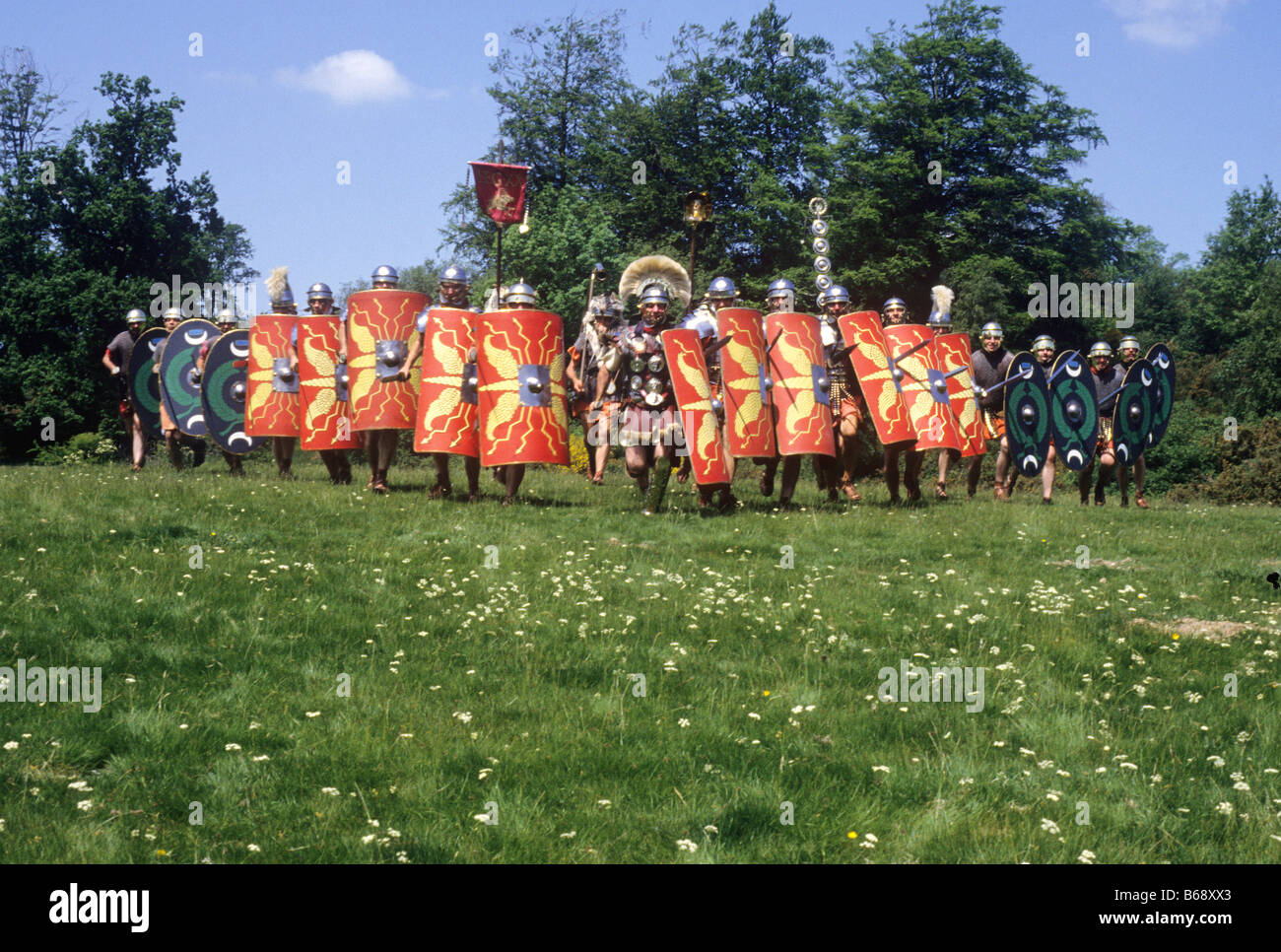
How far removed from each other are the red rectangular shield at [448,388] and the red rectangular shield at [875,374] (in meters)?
4.23

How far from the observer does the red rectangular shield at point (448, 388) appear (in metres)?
11.9

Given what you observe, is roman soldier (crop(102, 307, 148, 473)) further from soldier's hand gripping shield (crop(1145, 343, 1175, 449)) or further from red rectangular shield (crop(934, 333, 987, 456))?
soldier's hand gripping shield (crop(1145, 343, 1175, 449))

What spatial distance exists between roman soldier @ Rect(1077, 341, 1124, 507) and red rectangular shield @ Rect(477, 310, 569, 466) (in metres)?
7.74

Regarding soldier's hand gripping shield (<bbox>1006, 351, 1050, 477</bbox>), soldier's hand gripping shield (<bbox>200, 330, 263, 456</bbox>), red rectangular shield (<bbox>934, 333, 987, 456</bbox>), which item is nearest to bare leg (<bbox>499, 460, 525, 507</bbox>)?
soldier's hand gripping shield (<bbox>200, 330, 263, 456</bbox>)

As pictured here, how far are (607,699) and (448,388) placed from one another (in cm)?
651

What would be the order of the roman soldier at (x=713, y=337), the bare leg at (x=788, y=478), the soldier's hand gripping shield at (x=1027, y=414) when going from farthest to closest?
the soldier's hand gripping shield at (x=1027, y=414), the bare leg at (x=788, y=478), the roman soldier at (x=713, y=337)

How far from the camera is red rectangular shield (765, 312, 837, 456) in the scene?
1252 centimetres

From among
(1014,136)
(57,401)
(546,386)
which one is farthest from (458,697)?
(1014,136)

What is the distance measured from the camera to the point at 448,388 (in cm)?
1191

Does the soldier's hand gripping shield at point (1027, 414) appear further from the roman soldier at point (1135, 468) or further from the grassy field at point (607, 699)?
the grassy field at point (607, 699)

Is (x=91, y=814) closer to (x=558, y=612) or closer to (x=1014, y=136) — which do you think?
(x=558, y=612)

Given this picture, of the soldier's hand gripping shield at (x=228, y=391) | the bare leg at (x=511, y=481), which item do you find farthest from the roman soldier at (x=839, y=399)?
the soldier's hand gripping shield at (x=228, y=391)

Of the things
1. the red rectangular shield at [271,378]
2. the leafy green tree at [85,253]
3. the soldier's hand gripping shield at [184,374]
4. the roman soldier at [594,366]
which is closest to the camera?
the red rectangular shield at [271,378]

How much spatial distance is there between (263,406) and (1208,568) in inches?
402
